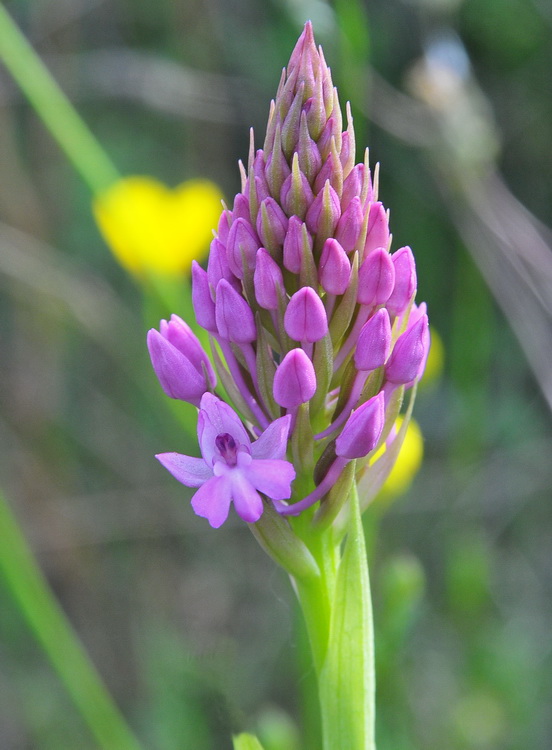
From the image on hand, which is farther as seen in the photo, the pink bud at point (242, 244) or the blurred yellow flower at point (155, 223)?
the blurred yellow flower at point (155, 223)

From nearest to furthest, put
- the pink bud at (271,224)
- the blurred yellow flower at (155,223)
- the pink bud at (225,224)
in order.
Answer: the pink bud at (271,224), the pink bud at (225,224), the blurred yellow flower at (155,223)

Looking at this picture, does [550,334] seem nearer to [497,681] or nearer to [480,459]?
[480,459]

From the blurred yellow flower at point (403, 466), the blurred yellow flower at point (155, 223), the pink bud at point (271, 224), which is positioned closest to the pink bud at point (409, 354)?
the pink bud at point (271, 224)

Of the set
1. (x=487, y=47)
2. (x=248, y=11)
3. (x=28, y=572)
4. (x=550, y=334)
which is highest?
(x=248, y=11)

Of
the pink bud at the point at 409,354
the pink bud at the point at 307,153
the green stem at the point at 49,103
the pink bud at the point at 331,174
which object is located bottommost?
the pink bud at the point at 409,354

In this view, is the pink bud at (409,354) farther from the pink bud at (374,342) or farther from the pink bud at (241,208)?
the pink bud at (241,208)

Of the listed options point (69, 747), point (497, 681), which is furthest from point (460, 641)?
point (69, 747)
